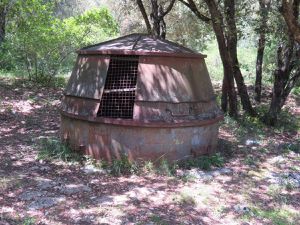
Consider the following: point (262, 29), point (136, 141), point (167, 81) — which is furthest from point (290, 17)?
point (262, 29)

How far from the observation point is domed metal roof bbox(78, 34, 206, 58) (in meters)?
6.60

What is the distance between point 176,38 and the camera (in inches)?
748

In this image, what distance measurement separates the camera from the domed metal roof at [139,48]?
21.7 ft

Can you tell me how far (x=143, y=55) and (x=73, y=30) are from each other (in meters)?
7.39

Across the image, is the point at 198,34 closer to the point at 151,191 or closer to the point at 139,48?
the point at 139,48

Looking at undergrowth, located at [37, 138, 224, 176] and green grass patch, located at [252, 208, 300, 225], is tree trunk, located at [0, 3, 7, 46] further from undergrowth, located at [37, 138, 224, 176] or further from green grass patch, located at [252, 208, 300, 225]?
green grass patch, located at [252, 208, 300, 225]

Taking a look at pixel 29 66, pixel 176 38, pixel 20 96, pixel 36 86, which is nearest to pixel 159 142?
pixel 20 96

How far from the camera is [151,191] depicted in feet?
18.7

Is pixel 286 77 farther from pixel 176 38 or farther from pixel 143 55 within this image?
pixel 176 38

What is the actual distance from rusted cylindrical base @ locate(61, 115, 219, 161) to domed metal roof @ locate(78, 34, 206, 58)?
1213 millimetres

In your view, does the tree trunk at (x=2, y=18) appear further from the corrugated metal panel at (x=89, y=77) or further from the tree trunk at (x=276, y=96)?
the tree trunk at (x=276, y=96)

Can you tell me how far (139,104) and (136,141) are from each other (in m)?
0.61

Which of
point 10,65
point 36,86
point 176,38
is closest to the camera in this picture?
point 36,86

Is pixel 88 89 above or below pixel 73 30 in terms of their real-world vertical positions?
below
